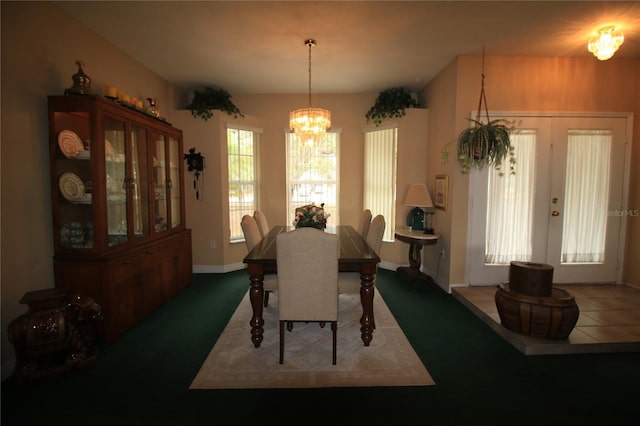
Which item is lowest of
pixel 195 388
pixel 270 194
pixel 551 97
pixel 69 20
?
pixel 195 388

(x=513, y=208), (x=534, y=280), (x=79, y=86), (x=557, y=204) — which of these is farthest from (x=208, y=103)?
(x=557, y=204)

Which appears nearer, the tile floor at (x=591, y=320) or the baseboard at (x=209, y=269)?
the tile floor at (x=591, y=320)

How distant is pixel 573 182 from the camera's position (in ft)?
12.9

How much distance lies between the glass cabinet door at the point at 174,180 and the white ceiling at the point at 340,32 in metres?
1.04

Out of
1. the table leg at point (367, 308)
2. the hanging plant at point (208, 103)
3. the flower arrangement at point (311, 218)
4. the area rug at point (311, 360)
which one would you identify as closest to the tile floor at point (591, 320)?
the area rug at point (311, 360)

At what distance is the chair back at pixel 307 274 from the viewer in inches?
88.8

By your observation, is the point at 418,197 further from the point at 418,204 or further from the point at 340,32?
the point at 340,32

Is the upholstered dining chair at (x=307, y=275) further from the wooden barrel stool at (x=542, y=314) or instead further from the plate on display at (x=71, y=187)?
the plate on display at (x=71, y=187)

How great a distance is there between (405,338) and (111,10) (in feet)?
12.6

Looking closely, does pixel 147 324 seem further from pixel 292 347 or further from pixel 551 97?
pixel 551 97

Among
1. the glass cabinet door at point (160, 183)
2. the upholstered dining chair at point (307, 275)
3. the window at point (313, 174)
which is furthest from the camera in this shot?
the window at point (313, 174)

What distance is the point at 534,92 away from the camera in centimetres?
379

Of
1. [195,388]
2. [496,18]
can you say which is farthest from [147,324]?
[496,18]

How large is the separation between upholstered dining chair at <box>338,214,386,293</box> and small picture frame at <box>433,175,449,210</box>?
4.53ft
